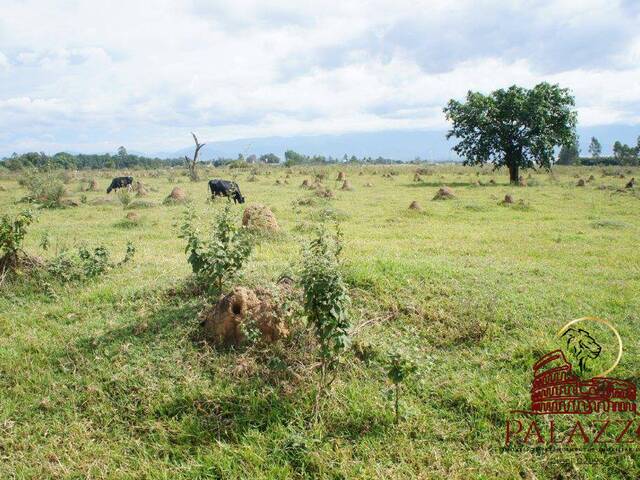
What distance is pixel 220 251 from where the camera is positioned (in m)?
5.66

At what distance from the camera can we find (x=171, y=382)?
4746mm

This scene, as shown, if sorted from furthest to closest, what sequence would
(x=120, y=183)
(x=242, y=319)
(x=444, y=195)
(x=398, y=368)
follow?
(x=120, y=183) → (x=444, y=195) → (x=242, y=319) → (x=398, y=368)

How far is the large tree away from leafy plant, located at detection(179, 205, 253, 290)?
27438 mm

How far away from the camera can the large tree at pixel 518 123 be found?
29.0 meters

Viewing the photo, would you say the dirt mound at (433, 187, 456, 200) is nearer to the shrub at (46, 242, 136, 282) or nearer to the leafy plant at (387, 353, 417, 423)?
the shrub at (46, 242, 136, 282)

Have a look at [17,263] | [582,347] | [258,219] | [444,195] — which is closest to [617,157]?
[444,195]

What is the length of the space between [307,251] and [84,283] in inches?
180

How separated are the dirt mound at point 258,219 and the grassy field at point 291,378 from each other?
2.24 metres

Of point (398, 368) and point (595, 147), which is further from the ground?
point (595, 147)

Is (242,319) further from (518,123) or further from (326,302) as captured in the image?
(518,123)

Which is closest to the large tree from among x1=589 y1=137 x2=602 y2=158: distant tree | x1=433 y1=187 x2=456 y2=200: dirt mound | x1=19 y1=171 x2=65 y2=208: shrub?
x1=433 y1=187 x2=456 y2=200: dirt mound

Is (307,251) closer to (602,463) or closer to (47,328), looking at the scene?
(602,463)

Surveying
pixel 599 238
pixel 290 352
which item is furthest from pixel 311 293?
pixel 599 238

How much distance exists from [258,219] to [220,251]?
5.01 m
